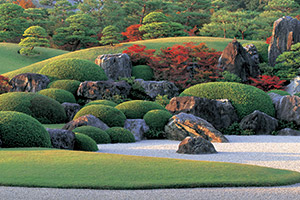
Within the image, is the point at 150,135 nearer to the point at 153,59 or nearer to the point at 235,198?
the point at 235,198

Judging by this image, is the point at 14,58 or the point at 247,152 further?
the point at 14,58

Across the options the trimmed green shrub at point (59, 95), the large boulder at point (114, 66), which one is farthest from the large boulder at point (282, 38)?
the trimmed green shrub at point (59, 95)

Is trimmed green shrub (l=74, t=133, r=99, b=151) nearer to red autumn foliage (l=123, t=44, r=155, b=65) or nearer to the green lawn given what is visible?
the green lawn

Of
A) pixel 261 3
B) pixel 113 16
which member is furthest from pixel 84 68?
pixel 261 3

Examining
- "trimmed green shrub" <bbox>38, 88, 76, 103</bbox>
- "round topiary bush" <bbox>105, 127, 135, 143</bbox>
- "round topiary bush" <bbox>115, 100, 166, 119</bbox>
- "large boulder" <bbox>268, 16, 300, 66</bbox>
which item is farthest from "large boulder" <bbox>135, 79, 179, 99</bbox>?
"large boulder" <bbox>268, 16, 300, 66</bbox>

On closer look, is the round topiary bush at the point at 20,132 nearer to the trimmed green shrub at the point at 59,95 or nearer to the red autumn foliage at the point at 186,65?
the trimmed green shrub at the point at 59,95

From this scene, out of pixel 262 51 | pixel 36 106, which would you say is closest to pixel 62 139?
pixel 36 106

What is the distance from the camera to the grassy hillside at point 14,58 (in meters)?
29.7

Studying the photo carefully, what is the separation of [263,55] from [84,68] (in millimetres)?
12756

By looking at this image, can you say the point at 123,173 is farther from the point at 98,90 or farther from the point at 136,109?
the point at 98,90

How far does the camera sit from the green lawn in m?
5.29

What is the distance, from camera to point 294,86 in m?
22.1

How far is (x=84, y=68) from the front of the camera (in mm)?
20969

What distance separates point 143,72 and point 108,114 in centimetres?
1040
